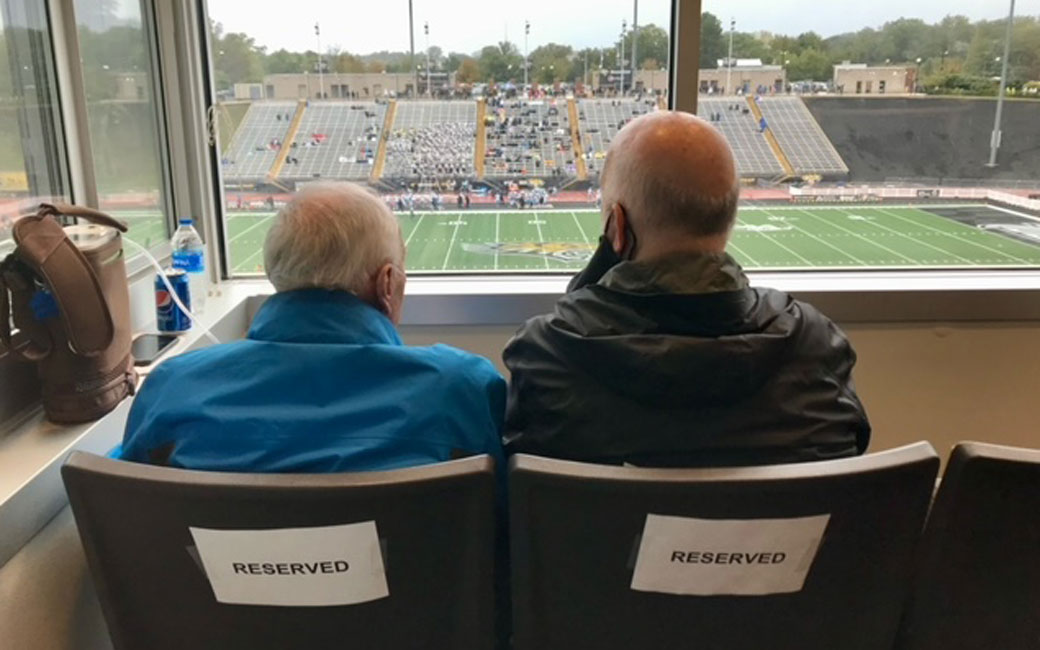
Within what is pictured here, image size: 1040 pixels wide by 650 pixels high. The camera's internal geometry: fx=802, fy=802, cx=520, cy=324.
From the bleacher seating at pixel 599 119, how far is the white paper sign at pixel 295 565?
6.15ft

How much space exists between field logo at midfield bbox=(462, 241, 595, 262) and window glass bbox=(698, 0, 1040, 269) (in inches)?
22.7

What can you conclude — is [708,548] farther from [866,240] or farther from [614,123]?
[866,240]

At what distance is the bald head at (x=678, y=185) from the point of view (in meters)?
1.29

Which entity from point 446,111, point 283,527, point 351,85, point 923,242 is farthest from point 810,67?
point 283,527

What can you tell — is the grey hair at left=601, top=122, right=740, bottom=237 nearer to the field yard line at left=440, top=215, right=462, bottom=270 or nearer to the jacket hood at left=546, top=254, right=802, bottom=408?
the jacket hood at left=546, top=254, right=802, bottom=408

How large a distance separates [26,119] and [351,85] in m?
1.12

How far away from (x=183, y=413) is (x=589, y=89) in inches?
77.4

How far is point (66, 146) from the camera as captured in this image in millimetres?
1887

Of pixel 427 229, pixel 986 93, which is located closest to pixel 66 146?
pixel 427 229

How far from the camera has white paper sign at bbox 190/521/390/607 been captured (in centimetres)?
95

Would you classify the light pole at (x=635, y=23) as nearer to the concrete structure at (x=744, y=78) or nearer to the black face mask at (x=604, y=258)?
the concrete structure at (x=744, y=78)

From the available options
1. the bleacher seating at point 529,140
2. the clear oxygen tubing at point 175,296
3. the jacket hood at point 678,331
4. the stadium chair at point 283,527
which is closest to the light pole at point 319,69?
the bleacher seating at point 529,140

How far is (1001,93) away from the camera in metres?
2.73

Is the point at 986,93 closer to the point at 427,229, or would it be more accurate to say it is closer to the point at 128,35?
the point at 427,229
